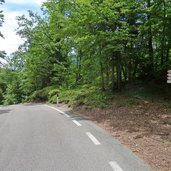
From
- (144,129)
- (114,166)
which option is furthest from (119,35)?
(114,166)

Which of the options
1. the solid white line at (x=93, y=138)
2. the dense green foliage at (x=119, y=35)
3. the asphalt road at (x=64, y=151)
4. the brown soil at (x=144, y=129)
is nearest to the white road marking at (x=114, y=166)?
the asphalt road at (x=64, y=151)

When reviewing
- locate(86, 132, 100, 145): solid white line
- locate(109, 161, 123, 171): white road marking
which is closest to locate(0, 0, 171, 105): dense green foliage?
locate(86, 132, 100, 145): solid white line

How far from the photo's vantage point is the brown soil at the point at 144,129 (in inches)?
232

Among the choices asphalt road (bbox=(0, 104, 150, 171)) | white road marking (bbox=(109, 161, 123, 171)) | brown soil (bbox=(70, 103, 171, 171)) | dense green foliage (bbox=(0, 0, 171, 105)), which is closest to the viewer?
white road marking (bbox=(109, 161, 123, 171))

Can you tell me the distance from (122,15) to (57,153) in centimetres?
1165

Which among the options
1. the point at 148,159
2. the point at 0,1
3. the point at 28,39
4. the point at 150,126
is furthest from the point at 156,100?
the point at 28,39

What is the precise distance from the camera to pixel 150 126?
939 centimetres

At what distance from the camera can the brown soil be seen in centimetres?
590

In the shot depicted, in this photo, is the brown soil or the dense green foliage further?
the dense green foliage

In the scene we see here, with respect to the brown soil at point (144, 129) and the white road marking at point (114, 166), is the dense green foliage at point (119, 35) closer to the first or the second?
the brown soil at point (144, 129)

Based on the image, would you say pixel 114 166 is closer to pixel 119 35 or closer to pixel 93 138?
pixel 93 138

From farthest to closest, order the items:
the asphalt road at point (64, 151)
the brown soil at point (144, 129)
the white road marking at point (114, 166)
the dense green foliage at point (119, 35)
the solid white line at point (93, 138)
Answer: the dense green foliage at point (119, 35) → the solid white line at point (93, 138) → the brown soil at point (144, 129) → the asphalt road at point (64, 151) → the white road marking at point (114, 166)

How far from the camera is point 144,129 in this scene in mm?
8859

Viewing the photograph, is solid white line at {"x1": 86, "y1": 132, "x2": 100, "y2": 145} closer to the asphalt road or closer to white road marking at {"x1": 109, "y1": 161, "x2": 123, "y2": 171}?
the asphalt road
